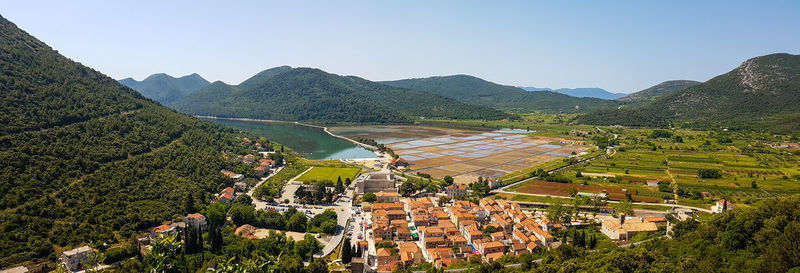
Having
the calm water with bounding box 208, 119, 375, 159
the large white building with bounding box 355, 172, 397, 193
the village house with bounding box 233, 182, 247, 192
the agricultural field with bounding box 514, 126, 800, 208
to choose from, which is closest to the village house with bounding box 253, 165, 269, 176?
the village house with bounding box 233, 182, 247, 192

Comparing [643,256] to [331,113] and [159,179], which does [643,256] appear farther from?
[331,113]

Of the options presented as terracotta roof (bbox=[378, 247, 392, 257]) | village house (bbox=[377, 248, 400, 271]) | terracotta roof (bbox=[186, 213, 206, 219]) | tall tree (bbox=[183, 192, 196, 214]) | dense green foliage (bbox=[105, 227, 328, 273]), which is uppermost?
tall tree (bbox=[183, 192, 196, 214])

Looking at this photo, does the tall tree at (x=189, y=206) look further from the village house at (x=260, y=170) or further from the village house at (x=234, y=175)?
the village house at (x=260, y=170)

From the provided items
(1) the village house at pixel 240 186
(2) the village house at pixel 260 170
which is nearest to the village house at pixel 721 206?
(1) the village house at pixel 240 186

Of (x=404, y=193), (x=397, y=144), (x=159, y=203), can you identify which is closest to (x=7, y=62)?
(x=159, y=203)

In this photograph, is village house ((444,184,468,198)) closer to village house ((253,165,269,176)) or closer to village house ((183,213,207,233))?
village house ((183,213,207,233))
